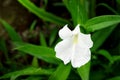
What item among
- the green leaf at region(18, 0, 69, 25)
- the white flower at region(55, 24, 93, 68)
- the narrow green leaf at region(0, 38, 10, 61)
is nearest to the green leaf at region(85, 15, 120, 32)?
the white flower at region(55, 24, 93, 68)

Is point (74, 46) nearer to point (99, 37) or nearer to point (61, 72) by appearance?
point (61, 72)

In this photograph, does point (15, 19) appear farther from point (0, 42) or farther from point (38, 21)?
point (0, 42)

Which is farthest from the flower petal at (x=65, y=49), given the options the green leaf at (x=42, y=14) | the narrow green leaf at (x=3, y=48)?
the narrow green leaf at (x=3, y=48)

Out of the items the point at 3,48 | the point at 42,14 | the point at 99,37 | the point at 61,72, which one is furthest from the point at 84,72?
the point at 3,48

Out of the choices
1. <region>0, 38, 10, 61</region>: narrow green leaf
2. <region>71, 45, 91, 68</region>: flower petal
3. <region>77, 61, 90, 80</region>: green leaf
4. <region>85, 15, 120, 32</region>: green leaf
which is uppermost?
<region>85, 15, 120, 32</region>: green leaf

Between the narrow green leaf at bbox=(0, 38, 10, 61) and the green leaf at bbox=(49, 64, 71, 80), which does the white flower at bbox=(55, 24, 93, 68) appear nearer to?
the green leaf at bbox=(49, 64, 71, 80)

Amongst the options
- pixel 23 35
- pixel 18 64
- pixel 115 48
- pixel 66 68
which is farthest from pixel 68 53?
pixel 23 35
